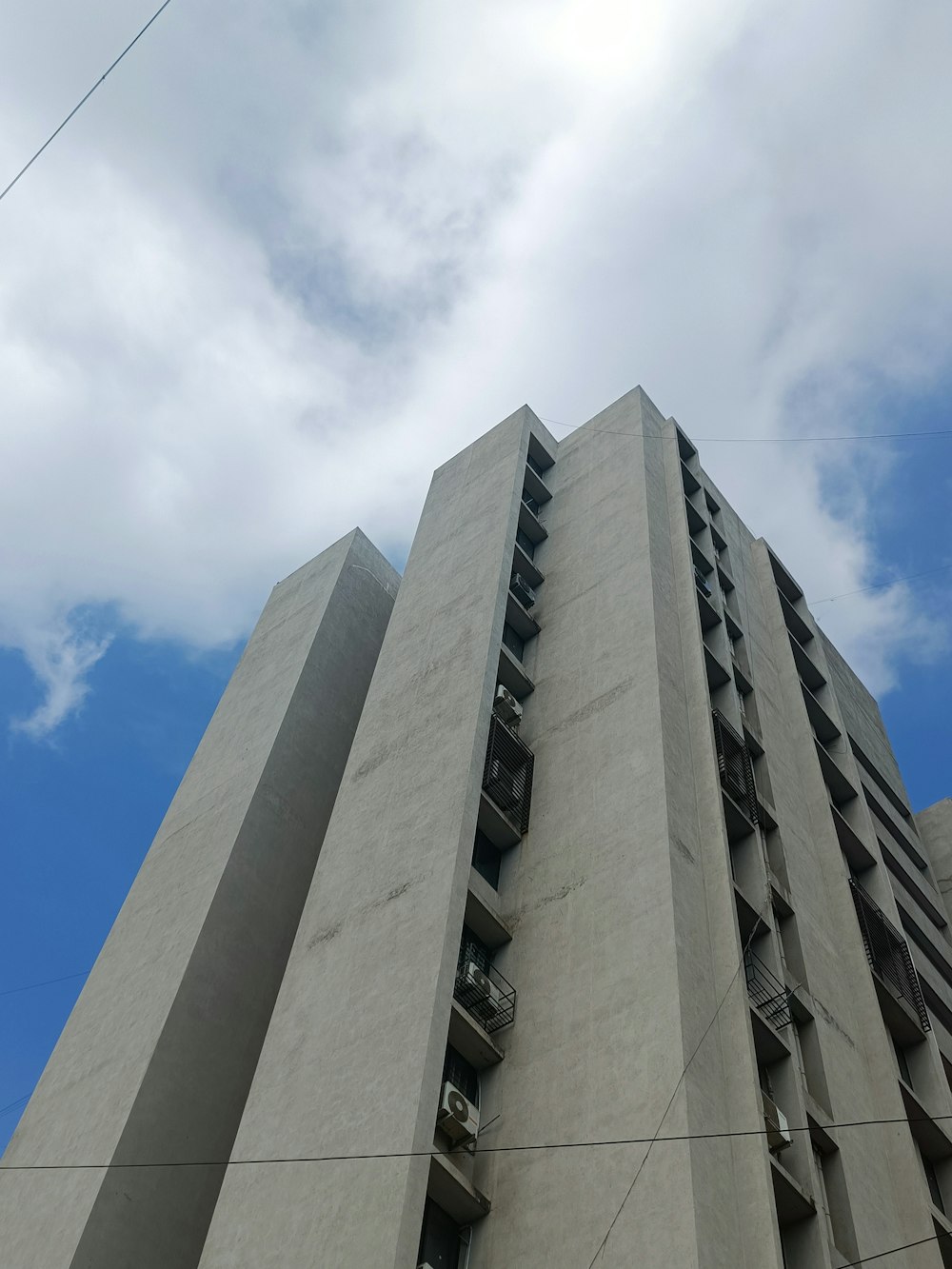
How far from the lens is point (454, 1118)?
16.5 meters

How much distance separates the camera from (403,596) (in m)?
30.7

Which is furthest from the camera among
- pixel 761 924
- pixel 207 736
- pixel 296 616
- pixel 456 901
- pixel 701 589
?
pixel 296 616

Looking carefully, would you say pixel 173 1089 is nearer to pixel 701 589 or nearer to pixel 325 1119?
pixel 325 1119

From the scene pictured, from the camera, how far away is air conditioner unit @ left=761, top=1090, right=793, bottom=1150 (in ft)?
54.0

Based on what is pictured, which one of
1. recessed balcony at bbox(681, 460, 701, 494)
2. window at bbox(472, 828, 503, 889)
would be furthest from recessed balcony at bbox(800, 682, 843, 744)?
window at bbox(472, 828, 503, 889)

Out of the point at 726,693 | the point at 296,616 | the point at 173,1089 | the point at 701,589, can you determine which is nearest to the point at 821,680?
the point at 701,589

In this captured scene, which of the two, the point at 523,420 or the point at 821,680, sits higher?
the point at 523,420

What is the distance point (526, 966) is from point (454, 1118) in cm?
330

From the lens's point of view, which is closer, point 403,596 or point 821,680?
point 403,596

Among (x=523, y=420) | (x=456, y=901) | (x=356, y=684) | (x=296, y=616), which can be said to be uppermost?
(x=523, y=420)

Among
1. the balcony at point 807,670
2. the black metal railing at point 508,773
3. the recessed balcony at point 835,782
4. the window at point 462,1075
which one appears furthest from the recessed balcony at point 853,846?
the window at point 462,1075

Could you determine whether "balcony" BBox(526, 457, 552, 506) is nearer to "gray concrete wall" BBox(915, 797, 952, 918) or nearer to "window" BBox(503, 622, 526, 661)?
"window" BBox(503, 622, 526, 661)

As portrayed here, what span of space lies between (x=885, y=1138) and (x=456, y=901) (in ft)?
27.6

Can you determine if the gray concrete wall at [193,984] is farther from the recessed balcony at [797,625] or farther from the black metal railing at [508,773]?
the recessed balcony at [797,625]
